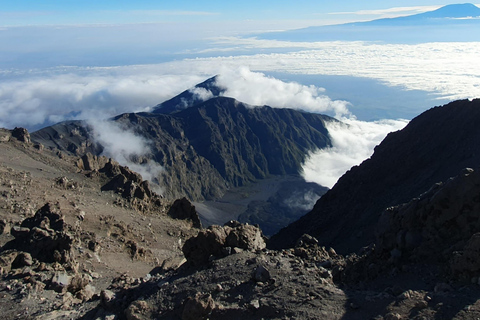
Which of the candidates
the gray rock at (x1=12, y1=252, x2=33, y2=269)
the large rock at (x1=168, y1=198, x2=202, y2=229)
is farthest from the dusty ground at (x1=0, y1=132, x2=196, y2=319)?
the gray rock at (x1=12, y1=252, x2=33, y2=269)

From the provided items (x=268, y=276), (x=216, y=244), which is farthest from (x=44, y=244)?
(x=268, y=276)

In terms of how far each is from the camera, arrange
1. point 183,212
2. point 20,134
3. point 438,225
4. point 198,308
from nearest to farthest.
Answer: point 198,308 < point 438,225 < point 183,212 < point 20,134

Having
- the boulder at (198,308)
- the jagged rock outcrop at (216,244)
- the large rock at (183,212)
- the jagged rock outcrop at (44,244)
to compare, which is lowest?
the large rock at (183,212)

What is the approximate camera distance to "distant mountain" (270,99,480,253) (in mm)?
38688

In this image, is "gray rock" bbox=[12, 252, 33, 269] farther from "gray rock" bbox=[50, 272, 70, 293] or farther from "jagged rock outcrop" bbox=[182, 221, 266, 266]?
"jagged rock outcrop" bbox=[182, 221, 266, 266]

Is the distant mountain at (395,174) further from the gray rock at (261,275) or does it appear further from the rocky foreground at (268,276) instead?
the gray rock at (261,275)

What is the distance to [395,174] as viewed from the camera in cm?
4559

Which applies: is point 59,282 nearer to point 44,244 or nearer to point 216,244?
point 44,244

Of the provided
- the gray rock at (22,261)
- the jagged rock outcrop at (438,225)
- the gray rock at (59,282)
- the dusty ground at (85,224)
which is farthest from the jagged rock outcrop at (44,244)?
the jagged rock outcrop at (438,225)

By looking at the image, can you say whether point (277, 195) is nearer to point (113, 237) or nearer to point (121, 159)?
point (121, 159)

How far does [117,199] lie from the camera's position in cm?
4153

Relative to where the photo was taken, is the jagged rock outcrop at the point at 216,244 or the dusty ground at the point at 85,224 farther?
the jagged rock outcrop at the point at 216,244

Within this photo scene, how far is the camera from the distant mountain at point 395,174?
38.7m

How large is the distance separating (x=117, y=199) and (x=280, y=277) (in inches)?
1196
